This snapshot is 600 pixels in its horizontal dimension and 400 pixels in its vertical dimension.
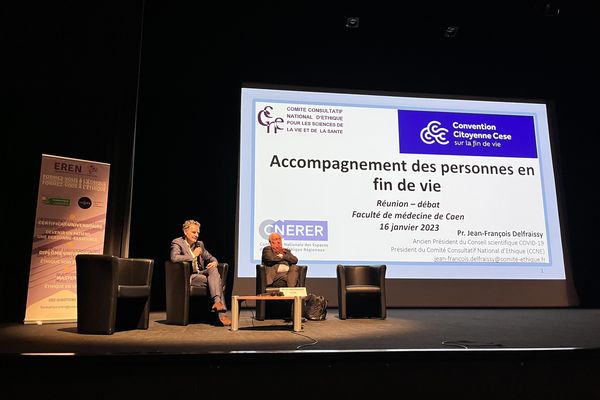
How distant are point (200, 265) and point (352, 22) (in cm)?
356

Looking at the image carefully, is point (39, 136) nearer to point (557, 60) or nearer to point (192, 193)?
point (192, 193)

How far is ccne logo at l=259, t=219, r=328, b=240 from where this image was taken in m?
5.54

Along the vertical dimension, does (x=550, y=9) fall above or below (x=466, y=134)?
above

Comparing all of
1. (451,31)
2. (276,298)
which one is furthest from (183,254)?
(451,31)

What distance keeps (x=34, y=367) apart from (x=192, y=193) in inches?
149

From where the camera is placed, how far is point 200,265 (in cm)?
432

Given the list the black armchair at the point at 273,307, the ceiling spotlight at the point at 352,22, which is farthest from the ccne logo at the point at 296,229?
the ceiling spotlight at the point at 352,22

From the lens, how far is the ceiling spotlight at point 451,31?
5997 mm

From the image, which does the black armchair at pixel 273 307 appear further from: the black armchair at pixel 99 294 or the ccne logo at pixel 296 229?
the black armchair at pixel 99 294

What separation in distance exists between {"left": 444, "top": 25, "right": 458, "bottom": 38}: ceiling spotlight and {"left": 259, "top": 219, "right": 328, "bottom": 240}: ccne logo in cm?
296

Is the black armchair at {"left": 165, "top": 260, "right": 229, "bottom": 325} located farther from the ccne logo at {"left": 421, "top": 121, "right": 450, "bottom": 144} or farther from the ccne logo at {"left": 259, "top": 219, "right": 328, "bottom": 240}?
the ccne logo at {"left": 421, "top": 121, "right": 450, "bottom": 144}

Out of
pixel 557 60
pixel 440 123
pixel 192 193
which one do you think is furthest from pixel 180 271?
pixel 557 60

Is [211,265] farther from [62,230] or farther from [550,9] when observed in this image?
[550,9]

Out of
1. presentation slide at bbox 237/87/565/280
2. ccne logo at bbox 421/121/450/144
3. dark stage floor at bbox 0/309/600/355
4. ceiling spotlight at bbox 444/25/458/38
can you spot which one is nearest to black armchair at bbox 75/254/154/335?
→ dark stage floor at bbox 0/309/600/355
